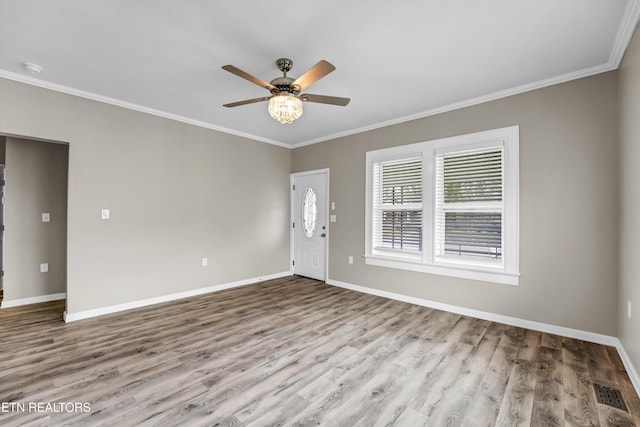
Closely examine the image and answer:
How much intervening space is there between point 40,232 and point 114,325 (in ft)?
6.99

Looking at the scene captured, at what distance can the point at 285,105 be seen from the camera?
95.9 inches

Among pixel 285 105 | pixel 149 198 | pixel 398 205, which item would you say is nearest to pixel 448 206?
pixel 398 205

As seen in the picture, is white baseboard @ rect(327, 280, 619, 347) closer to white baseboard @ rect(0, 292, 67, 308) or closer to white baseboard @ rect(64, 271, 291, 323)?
white baseboard @ rect(64, 271, 291, 323)

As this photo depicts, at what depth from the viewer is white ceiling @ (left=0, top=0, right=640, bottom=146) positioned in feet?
6.45

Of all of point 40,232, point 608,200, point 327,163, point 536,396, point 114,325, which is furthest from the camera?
point 327,163

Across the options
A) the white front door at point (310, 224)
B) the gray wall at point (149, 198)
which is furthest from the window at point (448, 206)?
the gray wall at point (149, 198)

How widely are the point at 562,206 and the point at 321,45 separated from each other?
2.83 m

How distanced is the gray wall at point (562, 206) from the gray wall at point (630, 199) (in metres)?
0.17

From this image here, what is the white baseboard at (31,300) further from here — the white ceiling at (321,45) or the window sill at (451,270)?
the window sill at (451,270)

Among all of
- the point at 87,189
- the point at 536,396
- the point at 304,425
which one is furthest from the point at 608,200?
the point at 87,189

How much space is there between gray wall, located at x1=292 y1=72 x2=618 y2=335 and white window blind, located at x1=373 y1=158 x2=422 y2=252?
68 cm

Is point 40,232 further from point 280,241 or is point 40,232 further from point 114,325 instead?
point 280,241

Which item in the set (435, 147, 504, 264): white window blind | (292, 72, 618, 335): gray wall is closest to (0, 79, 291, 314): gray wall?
(435, 147, 504, 264): white window blind

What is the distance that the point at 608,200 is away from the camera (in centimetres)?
265
